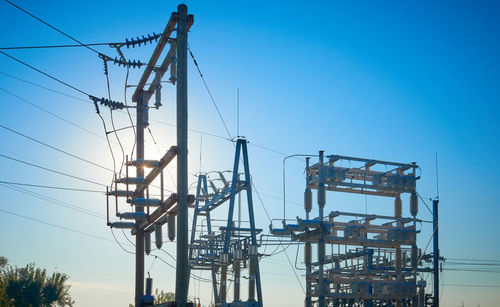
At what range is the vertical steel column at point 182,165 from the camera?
626 inches

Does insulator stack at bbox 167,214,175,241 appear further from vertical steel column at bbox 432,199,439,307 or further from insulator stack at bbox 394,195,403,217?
vertical steel column at bbox 432,199,439,307

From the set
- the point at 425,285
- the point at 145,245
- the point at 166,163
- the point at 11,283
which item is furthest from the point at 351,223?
the point at 11,283

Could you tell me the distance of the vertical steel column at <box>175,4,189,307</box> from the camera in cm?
1591

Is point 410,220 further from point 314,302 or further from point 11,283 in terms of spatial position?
point 11,283

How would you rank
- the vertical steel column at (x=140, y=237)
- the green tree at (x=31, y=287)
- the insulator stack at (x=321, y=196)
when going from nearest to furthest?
the vertical steel column at (x=140, y=237) → the insulator stack at (x=321, y=196) → the green tree at (x=31, y=287)

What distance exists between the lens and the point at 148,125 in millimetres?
21594

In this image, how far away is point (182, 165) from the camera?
16.4 m

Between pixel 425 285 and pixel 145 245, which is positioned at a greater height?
pixel 145 245

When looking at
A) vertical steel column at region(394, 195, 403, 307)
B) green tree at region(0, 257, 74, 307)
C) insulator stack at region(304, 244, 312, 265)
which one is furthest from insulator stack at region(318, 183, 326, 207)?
green tree at region(0, 257, 74, 307)

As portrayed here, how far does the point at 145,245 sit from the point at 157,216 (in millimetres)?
3416

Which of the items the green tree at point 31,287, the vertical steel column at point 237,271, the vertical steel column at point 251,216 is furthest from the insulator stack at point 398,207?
the green tree at point 31,287

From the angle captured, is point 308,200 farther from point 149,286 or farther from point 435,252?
point 149,286

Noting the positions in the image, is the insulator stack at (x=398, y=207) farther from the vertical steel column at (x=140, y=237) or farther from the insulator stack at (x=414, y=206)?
the vertical steel column at (x=140, y=237)

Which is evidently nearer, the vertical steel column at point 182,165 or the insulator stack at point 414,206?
the vertical steel column at point 182,165
